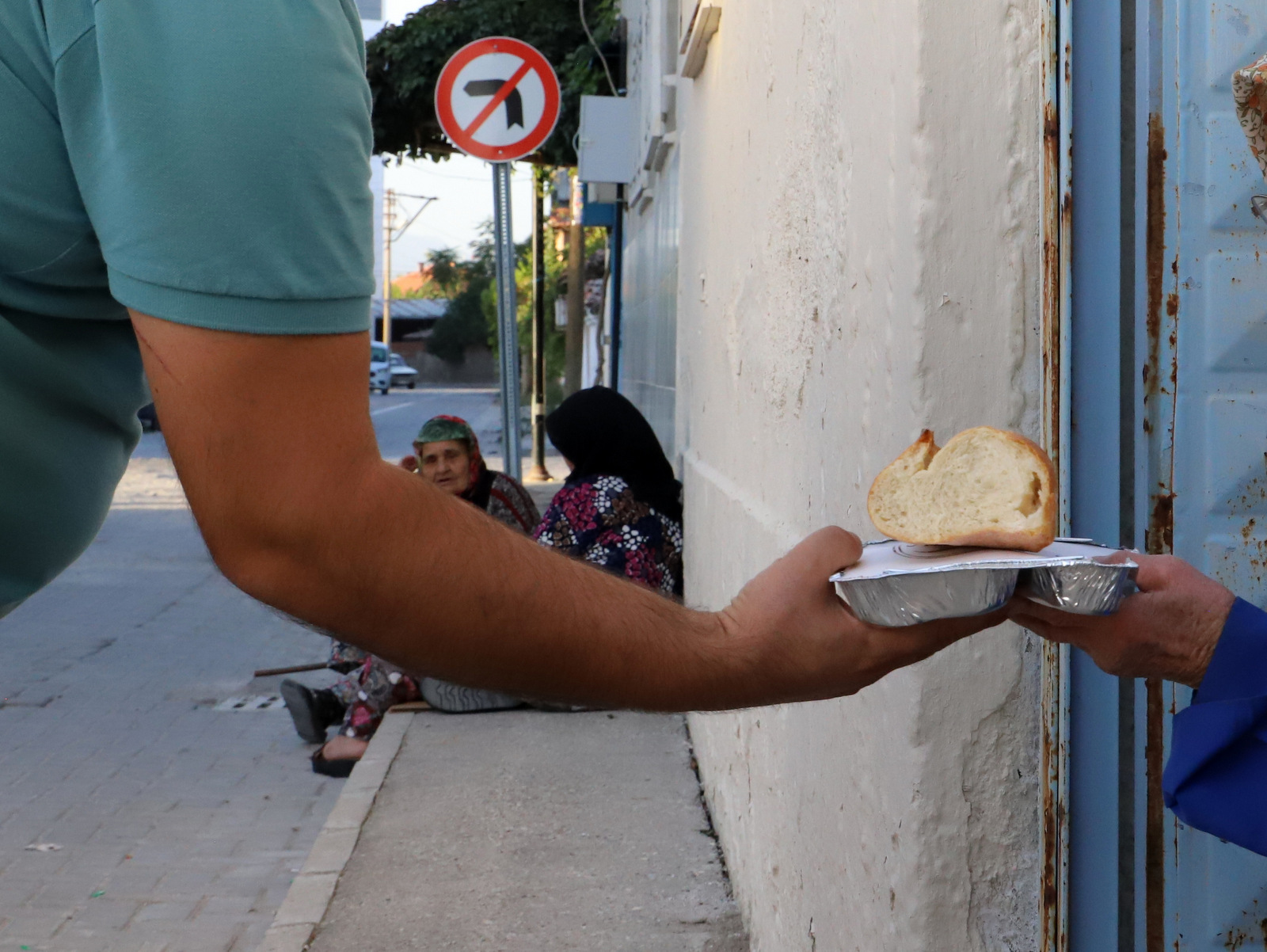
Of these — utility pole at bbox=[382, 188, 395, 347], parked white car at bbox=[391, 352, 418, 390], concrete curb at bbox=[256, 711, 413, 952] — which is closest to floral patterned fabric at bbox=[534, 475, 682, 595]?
concrete curb at bbox=[256, 711, 413, 952]

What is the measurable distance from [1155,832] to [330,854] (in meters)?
2.80

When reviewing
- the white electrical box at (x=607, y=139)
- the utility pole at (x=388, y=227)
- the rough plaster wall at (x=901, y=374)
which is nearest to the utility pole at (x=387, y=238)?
the utility pole at (x=388, y=227)

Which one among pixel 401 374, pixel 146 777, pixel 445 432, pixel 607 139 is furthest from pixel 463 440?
pixel 401 374

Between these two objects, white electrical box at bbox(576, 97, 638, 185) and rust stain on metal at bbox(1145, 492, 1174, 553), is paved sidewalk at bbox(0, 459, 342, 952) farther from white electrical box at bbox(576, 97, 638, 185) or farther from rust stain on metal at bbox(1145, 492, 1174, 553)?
white electrical box at bbox(576, 97, 638, 185)

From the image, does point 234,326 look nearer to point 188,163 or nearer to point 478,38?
point 188,163

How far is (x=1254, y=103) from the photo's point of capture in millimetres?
1236

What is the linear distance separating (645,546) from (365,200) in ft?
15.7

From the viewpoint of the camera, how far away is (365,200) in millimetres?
999

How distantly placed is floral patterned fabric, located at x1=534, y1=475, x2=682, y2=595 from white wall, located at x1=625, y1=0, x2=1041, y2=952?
2.76 meters

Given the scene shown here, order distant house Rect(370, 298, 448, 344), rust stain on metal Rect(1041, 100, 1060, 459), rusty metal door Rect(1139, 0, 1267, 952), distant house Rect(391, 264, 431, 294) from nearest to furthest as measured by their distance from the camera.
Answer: rusty metal door Rect(1139, 0, 1267, 952), rust stain on metal Rect(1041, 100, 1060, 459), distant house Rect(370, 298, 448, 344), distant house Rect(391, 264, 431, 294)

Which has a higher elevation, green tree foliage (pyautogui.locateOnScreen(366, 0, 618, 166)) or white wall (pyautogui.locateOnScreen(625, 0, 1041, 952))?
green tree foliage (pyautogui.locateOnScreen(366, 0, 618, 166))

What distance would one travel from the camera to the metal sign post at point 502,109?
22.5 ft

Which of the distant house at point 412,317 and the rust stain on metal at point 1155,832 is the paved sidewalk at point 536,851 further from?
the distant house at point 412,317

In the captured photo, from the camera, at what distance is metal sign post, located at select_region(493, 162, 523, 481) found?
22.6ft
